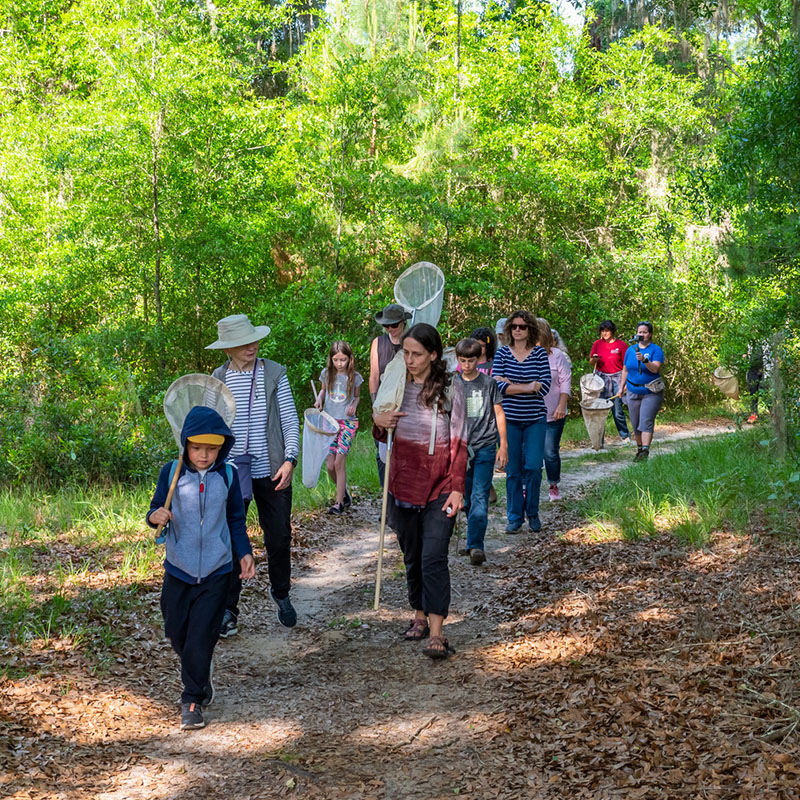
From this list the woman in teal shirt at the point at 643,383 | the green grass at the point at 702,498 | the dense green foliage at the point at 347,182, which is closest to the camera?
the green grass at the point at 702,498

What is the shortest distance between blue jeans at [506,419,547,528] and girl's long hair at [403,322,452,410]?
3.37 meters

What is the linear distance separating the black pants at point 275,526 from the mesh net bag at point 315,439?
3053 mm

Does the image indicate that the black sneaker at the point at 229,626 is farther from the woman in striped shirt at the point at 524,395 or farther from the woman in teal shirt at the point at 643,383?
the woman in teal shirt at the point at 643,383

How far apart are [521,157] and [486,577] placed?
16.8m

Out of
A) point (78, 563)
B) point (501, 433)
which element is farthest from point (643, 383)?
point (78, 563)

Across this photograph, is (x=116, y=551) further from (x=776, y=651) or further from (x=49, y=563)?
(x=776, y=651)

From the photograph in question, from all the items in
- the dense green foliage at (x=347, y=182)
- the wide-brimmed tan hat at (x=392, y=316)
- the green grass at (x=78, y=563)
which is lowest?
the green grass at (x=78, y=563)

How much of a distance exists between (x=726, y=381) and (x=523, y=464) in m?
13.9

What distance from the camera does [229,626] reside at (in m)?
6.32

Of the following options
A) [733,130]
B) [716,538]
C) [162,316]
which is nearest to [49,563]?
[716,538]

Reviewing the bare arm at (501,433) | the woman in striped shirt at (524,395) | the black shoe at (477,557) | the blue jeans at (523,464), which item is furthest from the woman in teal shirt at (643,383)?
the black shoe at (477,557)

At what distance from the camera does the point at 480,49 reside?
24672 millimetres

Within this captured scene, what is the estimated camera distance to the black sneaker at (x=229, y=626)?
20.6 ft

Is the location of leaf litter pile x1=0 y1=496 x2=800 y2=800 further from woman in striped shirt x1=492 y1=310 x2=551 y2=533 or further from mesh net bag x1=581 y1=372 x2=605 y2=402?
mesh net bag x1=581 y1=372 x2=605 y2=402
